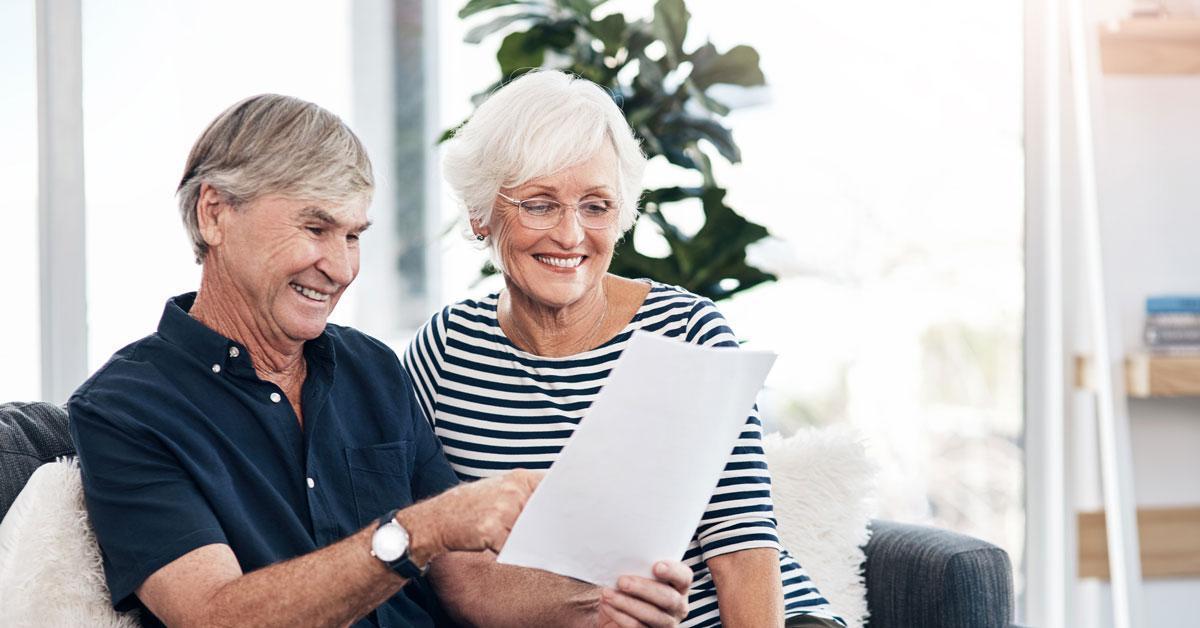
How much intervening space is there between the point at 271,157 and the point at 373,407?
36 cm

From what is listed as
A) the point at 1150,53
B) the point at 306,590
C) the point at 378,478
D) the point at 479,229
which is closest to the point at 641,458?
the point at 306,590

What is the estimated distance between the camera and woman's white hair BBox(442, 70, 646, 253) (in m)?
1.51

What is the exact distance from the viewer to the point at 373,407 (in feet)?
4.96

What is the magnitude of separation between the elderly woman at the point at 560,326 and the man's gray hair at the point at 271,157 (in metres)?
0.24

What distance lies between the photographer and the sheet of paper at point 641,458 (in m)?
1.09

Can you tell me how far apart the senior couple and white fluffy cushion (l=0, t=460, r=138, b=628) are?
42mm

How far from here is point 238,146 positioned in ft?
4.35

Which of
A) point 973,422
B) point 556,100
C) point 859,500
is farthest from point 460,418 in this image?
point 973,422

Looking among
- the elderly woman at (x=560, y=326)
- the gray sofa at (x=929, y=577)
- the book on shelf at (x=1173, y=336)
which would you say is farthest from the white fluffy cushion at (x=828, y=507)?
the book on shelf at (x=1173, y=336)

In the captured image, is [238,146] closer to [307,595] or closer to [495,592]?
[307,595]

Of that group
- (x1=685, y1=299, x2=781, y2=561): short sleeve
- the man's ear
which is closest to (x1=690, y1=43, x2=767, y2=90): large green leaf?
(x1=685, y1=299, x2=781, y2=561): short sleeve

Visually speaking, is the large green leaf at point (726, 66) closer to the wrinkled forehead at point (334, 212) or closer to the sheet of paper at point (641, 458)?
the wrinkled forehead at point (334, 212)

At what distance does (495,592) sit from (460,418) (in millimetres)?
Result: 252

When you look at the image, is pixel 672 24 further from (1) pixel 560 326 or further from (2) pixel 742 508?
(2) pixel 742 508
